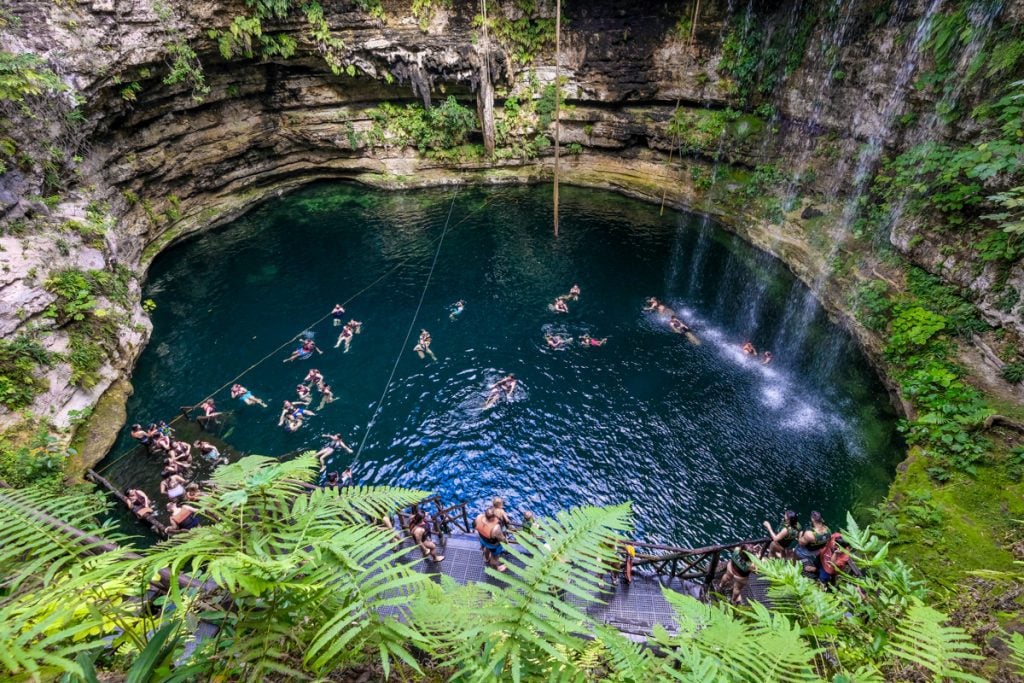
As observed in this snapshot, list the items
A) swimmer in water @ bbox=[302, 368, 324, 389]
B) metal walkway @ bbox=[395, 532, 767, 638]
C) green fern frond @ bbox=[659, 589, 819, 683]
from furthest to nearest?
1. swimmer in water @ bbox=[302, 368, 324, 389]
2. metal walkway @ bbox=[395, 532, 767, 638]
3. green fern frond @ bbox=[659, 589, 819, 683]

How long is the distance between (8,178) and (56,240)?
7.99 ft

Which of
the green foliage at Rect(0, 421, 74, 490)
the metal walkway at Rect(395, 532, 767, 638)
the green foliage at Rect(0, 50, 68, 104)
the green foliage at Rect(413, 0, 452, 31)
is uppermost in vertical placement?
the green foliage at Rect(413, 0, 452, 31)

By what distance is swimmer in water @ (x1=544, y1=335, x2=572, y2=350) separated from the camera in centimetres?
1498

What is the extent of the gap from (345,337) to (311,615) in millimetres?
14620

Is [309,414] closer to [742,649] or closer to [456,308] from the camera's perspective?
[456,308]

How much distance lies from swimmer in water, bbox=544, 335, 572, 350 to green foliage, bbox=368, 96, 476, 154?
14.6 meters

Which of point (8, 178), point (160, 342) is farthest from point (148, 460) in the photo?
point (8, 178)

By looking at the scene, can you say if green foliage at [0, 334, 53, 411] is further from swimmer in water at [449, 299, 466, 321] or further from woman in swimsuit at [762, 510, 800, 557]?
woman in swimsuit at [762, 510, 800, 557]

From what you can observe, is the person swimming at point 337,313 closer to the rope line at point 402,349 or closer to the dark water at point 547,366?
the dark water at point 547,366

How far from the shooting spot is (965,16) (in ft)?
39.4

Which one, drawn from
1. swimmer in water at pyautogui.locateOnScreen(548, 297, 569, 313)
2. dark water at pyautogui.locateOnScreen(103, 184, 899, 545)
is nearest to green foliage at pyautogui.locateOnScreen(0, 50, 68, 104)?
dark water at pyautogui.locateOnScreen(103, 184, 899, 545)

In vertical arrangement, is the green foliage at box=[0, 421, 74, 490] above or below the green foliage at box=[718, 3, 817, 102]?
below

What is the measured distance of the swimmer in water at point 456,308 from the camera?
16344 mm

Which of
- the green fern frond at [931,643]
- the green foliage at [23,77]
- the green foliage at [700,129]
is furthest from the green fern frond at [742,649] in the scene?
the green foliage at [700,129]
